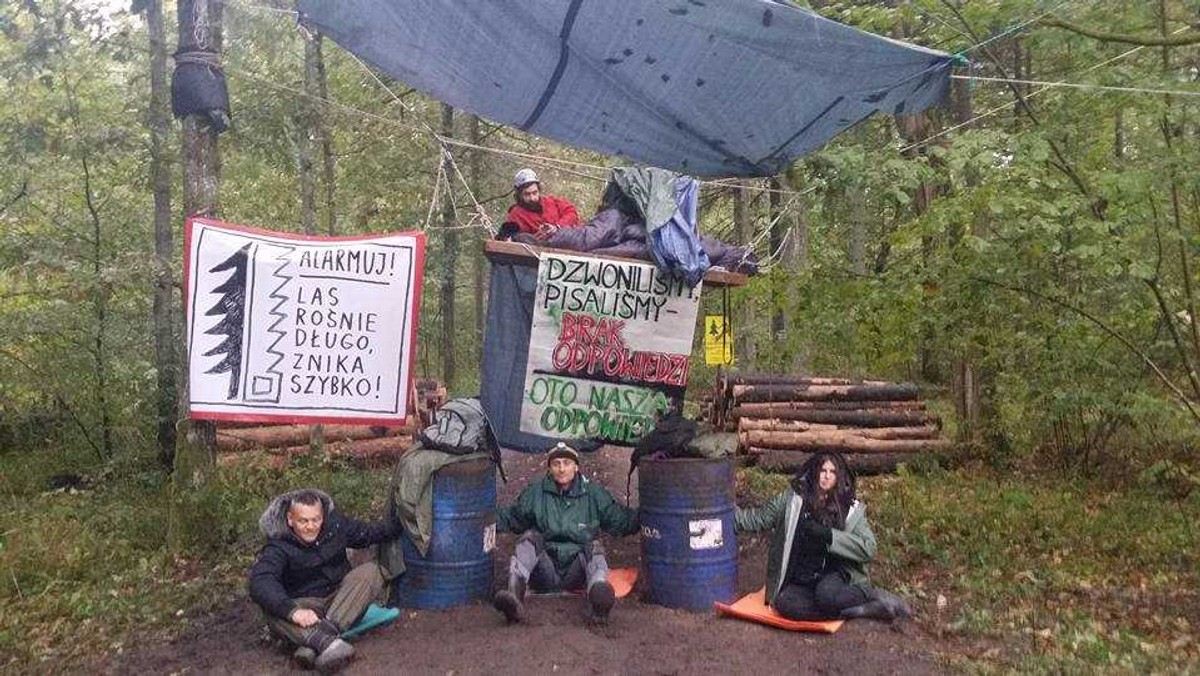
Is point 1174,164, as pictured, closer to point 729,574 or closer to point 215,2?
point 729,574

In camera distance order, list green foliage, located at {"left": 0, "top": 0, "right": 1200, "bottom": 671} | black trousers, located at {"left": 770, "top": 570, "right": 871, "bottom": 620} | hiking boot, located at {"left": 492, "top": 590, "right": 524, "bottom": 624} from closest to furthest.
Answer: hiking boot, located at {"left": 492, "top": 590, "right": 524, "bottom": 624} < black trousers, located at {"left": 770, "top": 570, "right": 871, "bottom": 620} < green foliage, located at {"left": 0, "top": 0, "right": 1200, "bottom": 671}

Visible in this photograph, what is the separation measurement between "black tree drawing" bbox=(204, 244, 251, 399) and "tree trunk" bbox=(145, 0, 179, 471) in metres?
3.46

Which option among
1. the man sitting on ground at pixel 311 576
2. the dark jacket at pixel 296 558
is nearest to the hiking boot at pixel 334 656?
the man sitting on ground at pixel 311 576

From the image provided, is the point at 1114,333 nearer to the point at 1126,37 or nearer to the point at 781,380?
the point at 1126,37

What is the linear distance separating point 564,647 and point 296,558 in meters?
1.66

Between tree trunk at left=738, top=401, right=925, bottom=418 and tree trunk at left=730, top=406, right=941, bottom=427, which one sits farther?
tree trunk at left=738, top=401, right=925, bottom=418

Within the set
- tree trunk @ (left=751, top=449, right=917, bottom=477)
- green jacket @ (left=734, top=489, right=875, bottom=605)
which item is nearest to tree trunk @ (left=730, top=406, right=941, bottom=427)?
tree trunk @ (left=751, top=449, right=917, bottom=477)

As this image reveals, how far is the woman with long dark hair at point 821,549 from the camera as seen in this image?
5.98 meters

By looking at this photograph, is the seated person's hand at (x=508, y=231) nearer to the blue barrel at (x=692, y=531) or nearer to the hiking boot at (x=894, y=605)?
the blue barrel at (x=692, y=531)

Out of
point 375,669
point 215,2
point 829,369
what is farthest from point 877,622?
point 829,369

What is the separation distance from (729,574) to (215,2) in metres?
6.00

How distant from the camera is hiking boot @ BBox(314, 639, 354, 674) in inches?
203

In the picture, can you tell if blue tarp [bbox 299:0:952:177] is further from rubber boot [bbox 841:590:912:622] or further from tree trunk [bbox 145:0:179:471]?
tree trunk [bbox 145:0:179:471]

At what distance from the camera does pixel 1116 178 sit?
6344 mm
